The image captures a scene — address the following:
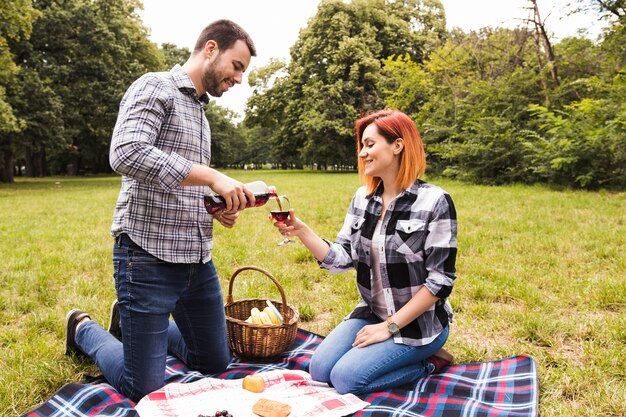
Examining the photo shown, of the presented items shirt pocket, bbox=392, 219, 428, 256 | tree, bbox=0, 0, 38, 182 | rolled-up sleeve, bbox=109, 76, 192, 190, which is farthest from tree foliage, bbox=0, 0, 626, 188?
rolled-up sleeve, bbox=109, 76, 192, 190

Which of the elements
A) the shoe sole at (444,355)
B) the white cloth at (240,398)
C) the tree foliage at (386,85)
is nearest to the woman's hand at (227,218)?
the white cloth at (240,398)

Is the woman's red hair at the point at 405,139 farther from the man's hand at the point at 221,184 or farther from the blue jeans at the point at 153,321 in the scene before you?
the blue jeans at the point at 153,321

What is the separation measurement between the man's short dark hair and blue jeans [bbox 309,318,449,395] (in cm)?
200

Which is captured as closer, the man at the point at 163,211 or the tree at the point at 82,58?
the man at the point at 163,211

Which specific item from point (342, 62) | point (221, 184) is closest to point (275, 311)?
point (221, 184)

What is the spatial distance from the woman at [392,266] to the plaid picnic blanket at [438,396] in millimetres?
130

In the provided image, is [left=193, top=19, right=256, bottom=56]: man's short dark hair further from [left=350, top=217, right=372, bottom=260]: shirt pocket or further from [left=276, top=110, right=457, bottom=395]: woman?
[left=350, top=217, right=372, bottom=260]: shirt pocket

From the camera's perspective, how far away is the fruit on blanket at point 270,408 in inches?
104

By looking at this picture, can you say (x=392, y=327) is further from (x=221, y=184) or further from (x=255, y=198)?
(x=221, y=184)

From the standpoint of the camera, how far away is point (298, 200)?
1312 cm

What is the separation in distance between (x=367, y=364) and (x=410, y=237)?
0.83 metres

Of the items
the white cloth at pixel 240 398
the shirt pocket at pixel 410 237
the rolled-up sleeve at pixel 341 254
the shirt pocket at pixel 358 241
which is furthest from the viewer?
the rolled-up sleeve at pixel 341 254

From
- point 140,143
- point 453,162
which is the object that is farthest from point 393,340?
point 453,162

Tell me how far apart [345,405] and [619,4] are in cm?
1237
